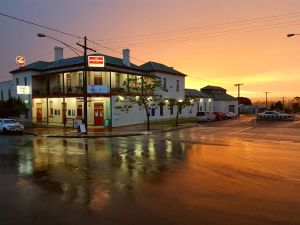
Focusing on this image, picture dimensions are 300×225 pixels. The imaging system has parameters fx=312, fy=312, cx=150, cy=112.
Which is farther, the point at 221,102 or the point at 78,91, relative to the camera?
the point at 221,102

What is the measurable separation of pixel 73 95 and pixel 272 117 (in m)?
34.4

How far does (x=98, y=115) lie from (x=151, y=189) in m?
29.5

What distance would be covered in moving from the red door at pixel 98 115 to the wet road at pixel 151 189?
72.8 feet

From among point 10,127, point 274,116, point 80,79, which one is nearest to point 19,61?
point 80,79

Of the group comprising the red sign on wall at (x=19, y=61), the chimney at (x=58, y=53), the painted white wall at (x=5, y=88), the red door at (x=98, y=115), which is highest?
the chimney at (x=58, y=53)

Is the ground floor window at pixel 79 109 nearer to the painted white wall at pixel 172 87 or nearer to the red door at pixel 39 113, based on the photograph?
the red door at pixel 39 113

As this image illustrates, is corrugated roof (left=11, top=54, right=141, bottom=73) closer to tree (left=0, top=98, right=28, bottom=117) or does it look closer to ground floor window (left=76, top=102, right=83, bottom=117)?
ground floor window (left=76, top=102, right=83, bottom=117)

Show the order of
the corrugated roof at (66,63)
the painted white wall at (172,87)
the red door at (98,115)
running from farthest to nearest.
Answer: the painted white wall at (172,87)
the corrugated roof at (66,63)
the red door at (98,115)

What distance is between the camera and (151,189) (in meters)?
9.31

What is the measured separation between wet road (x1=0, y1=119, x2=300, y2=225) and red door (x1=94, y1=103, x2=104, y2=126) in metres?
22.2

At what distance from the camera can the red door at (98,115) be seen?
38031 mm

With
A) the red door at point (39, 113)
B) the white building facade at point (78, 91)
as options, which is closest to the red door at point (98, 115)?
the white building facade at point (78, 91)

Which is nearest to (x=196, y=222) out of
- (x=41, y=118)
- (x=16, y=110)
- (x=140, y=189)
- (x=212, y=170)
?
(x=140, y=189)

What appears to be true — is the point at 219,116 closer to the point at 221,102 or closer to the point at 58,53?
the point at 221,102
